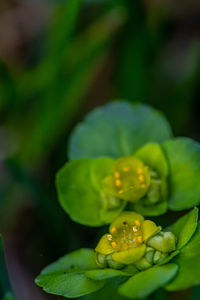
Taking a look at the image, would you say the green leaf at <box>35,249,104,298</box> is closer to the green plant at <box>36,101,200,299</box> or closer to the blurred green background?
the green plant at <box>36,101,200,299</box>

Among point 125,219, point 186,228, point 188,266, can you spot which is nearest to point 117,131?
point 125,219

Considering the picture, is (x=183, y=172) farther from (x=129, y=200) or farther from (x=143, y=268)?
(x=143, y=268)

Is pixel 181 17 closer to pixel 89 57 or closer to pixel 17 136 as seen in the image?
pixel 89 57

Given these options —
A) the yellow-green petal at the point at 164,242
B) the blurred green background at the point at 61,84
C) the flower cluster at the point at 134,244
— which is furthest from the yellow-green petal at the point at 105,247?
the blurred green background at the point at 61,84

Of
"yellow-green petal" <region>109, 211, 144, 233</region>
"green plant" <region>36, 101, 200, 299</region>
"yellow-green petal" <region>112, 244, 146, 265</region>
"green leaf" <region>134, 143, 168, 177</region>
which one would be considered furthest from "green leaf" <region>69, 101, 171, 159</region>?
"yellow-green petal" <region>112, 244, 146, 265</region>

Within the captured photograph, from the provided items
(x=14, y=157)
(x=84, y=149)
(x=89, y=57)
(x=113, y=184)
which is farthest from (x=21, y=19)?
(x=113, y=184)
